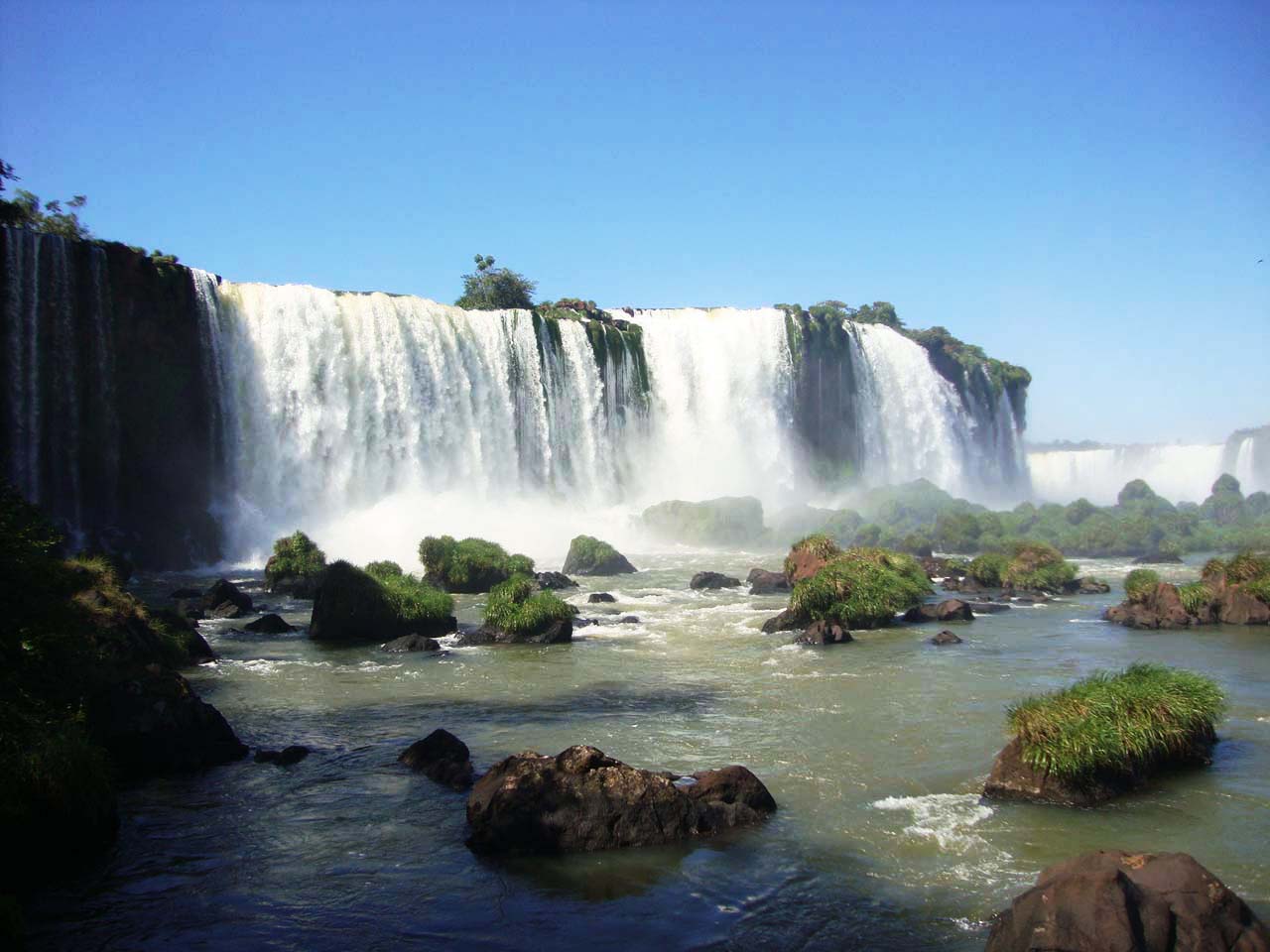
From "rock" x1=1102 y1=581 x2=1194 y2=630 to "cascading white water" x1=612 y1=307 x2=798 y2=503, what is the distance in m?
33.5

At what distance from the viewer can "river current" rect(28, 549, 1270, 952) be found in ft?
24.1

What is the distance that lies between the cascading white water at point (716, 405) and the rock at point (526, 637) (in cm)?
3388

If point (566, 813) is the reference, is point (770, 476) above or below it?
above

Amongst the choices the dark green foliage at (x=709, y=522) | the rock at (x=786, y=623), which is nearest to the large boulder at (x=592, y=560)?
→ the dark green foliage at (x=709, y=522)

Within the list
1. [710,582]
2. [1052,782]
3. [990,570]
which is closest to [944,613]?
[990,570]

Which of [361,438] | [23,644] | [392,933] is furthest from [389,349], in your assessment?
[392,933]

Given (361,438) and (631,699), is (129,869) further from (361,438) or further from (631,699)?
(361,438)

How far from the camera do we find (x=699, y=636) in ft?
68.6

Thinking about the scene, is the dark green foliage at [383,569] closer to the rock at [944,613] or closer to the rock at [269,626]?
the rock at [269,626]

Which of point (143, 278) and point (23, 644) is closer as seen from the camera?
point (23, 644)

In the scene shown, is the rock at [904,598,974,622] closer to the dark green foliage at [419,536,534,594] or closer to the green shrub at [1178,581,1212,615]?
the green shrub at [1178,581,1212,615]

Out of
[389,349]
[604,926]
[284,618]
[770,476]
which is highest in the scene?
[389,349]

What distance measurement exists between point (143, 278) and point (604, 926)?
35958mm

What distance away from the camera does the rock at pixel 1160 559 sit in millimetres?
38000
